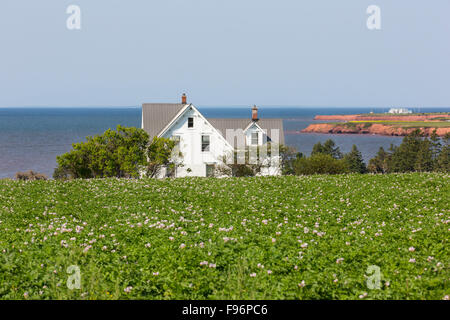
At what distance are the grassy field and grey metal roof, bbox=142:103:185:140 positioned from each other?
25.1m

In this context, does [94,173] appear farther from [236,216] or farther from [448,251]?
[448,251]

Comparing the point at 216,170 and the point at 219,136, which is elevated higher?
the point at 219,136

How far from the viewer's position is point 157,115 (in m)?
43.2

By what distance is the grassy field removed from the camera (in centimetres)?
752

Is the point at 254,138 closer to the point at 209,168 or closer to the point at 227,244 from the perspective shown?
the point at 209,168

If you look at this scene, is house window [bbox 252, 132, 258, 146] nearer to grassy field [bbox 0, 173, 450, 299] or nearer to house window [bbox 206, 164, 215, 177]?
house window [bbox 206, 164, 215, 177]

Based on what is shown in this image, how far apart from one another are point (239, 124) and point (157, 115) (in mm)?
9078

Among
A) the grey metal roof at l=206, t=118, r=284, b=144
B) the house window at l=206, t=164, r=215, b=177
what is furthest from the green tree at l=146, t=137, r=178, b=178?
the grey metal roof at l=206, t=118, r=284, b=144

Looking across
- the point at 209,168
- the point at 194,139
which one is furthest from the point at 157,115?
the point at 209,168

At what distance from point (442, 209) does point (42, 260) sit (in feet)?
40.1

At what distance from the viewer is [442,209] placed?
1357 centimetres

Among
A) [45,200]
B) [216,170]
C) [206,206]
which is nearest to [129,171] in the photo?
[216,170]

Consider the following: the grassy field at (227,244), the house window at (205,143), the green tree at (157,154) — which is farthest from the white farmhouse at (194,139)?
the grassy field at (227,244)
